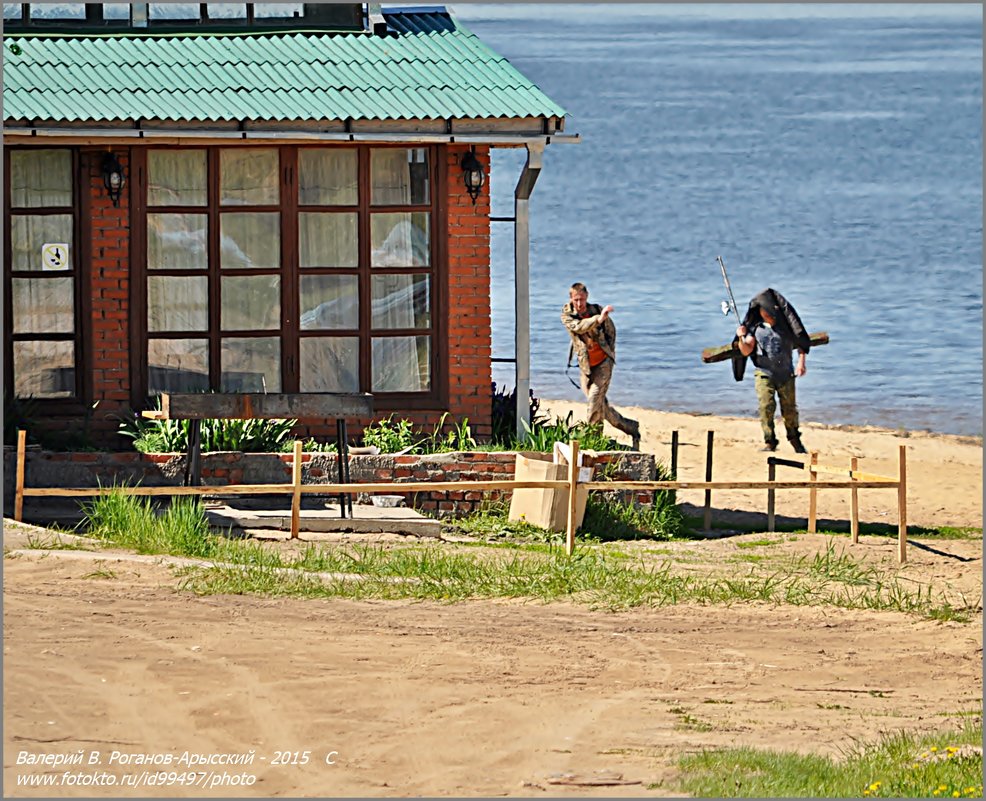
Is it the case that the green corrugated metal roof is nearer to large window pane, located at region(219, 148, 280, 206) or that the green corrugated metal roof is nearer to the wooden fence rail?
large window pane, located at region(219, 148, 280, 206)

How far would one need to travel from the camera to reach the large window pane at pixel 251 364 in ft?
54.7

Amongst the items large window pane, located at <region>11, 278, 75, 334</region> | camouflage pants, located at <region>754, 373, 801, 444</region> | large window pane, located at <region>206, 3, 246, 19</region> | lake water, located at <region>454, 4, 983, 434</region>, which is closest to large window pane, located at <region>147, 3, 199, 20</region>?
large window pane, located at <region>206, 3, 246, 19</region>

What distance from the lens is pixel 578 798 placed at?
7.98 metres

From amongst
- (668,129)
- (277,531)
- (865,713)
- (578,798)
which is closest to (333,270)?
(277,531)

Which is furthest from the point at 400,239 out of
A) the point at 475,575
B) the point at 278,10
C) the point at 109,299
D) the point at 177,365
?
the point at 475,575

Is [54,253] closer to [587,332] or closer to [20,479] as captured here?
[20,479]

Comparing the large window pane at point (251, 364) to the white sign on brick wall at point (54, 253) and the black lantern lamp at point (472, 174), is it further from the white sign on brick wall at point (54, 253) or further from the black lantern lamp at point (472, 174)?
the black lantern lamp at point (472, 174)

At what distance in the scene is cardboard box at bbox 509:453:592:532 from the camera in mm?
15055

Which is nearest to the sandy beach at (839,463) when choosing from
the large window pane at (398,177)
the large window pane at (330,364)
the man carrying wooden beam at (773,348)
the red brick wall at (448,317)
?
the man carrying wooden beam at (773,348)

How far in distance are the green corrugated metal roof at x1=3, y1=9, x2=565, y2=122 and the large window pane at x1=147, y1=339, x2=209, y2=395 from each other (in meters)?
2.20

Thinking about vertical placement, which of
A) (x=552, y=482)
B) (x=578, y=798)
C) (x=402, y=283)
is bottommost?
(x=578, y=798)

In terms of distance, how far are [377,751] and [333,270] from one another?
340 inches

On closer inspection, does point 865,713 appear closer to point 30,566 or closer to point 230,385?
point 30,566

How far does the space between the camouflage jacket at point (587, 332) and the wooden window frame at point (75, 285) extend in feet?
14.8
